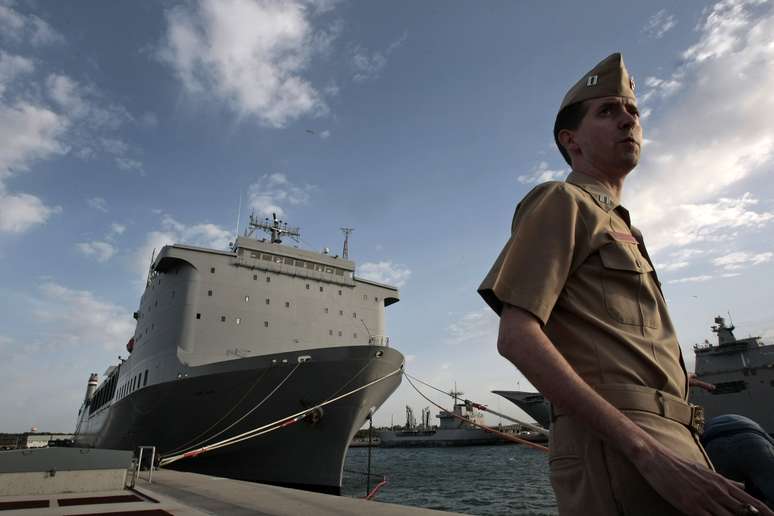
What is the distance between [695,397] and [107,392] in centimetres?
3697

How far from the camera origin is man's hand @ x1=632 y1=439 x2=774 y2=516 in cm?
93

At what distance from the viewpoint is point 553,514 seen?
462 inches

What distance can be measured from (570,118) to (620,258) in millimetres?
636

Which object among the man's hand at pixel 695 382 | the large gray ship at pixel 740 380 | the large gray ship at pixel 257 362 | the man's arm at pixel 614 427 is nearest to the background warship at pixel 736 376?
the large gray ship at pixel 740 380

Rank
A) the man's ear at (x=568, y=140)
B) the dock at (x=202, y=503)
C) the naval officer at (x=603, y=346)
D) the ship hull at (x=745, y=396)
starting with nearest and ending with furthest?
the naval officer at (x=603, y=346) → the man's ear at (x=568, y=140) → the dock at (x=202, y=503) → the ship hull at (x=745, y=396)

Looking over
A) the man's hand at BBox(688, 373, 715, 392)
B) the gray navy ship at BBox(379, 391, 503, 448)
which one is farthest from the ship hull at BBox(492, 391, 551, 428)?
the man's hand at BBox(688, 373, 715, 392)

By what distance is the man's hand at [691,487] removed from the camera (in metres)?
0.93

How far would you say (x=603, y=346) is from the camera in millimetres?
1254

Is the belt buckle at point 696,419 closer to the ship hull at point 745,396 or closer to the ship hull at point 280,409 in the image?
the ship hull at point 280,409

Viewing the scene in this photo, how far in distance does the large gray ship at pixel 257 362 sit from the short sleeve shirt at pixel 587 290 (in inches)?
421

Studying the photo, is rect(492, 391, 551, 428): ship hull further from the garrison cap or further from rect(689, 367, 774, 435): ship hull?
the garrison cap

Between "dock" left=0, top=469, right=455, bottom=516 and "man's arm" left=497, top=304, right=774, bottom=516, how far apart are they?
342 centimetres

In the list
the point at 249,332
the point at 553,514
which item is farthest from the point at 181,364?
the point at 553,514

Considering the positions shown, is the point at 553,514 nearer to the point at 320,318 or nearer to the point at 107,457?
the point at 320,318
